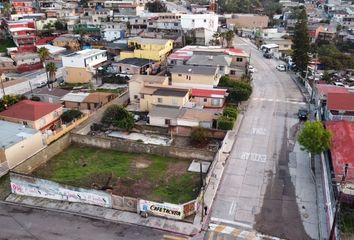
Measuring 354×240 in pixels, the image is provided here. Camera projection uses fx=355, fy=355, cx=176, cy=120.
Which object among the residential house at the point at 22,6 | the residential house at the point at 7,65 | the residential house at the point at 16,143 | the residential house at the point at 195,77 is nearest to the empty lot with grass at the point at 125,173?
the residential house at the point at 16,143

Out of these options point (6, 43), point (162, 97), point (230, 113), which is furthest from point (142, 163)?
point (6, 43)

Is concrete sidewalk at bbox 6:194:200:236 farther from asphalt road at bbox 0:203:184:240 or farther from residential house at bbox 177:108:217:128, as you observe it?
residential house at bbox 177:108:217:128

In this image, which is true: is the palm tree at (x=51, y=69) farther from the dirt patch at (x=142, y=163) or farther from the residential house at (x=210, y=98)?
the dirt patch at (x=142, y=163)

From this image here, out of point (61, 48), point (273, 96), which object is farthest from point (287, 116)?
point (61, 48)

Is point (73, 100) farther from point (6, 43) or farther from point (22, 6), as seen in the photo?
point (22, 6)

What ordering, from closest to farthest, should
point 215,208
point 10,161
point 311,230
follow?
point 311,230
point 215,208
point 10,161

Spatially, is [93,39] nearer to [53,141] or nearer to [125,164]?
[53,141]
